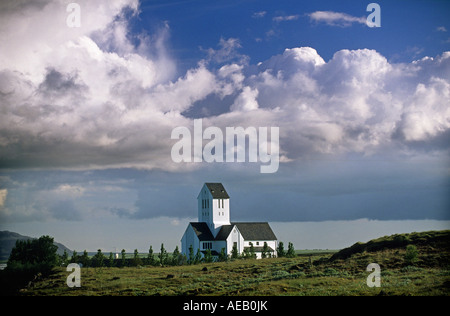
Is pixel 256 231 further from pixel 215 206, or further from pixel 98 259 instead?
pixel 98 259

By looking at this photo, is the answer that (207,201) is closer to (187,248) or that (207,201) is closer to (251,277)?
(187,248)

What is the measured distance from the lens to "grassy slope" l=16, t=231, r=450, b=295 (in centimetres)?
4075

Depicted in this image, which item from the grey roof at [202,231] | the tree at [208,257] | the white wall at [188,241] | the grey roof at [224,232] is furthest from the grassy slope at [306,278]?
the white wall at [188,241]

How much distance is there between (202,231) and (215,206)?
524cm

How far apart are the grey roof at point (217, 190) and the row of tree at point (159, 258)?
10948 millimetres

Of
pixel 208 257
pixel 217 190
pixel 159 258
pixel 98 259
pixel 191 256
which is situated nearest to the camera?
pixel 98 259

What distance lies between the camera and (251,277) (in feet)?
169

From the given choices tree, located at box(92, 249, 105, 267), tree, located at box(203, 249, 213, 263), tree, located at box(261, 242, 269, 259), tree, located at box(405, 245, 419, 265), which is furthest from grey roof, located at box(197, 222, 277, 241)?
tree, located at box(405, 245, 419, 265)

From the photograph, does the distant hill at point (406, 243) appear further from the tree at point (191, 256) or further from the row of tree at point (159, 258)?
the tree at point (191, 256)

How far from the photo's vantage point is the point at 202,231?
98.0 m

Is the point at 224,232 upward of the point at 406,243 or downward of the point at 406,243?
upward

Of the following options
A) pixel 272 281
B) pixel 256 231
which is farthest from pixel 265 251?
pixel 272 281
